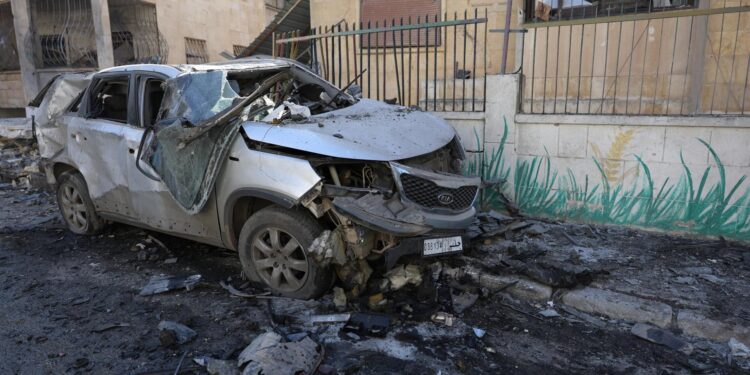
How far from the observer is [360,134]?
4070mm

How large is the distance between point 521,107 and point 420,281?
114 inches

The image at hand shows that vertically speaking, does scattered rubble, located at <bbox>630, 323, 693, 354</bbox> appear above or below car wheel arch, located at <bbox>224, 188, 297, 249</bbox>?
below

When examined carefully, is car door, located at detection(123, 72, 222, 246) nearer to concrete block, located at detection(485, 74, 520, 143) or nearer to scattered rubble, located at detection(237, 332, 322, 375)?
scattered rubble, located at detection(237, 332, 322, 375)

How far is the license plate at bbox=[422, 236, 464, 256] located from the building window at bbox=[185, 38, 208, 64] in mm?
13390

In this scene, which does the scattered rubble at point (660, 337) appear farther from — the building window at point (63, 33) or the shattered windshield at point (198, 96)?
the building window at point (63, 33)

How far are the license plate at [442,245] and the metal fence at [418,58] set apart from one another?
2.36 meters

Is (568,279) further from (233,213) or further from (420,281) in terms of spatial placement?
(233,213)

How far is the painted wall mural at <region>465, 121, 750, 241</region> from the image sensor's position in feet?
16.8

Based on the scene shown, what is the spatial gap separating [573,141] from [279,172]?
3564mm

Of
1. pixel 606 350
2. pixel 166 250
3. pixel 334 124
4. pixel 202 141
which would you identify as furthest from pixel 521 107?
pixel 166 250

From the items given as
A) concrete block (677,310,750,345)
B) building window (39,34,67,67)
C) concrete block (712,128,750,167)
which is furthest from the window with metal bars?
concrete block (677,310,750,345)

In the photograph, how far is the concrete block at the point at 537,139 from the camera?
19.2 ft

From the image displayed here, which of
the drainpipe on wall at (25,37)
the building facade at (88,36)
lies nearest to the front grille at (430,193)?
the building facade at (88,36)

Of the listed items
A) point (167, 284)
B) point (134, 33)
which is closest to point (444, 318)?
point (167, 284)
